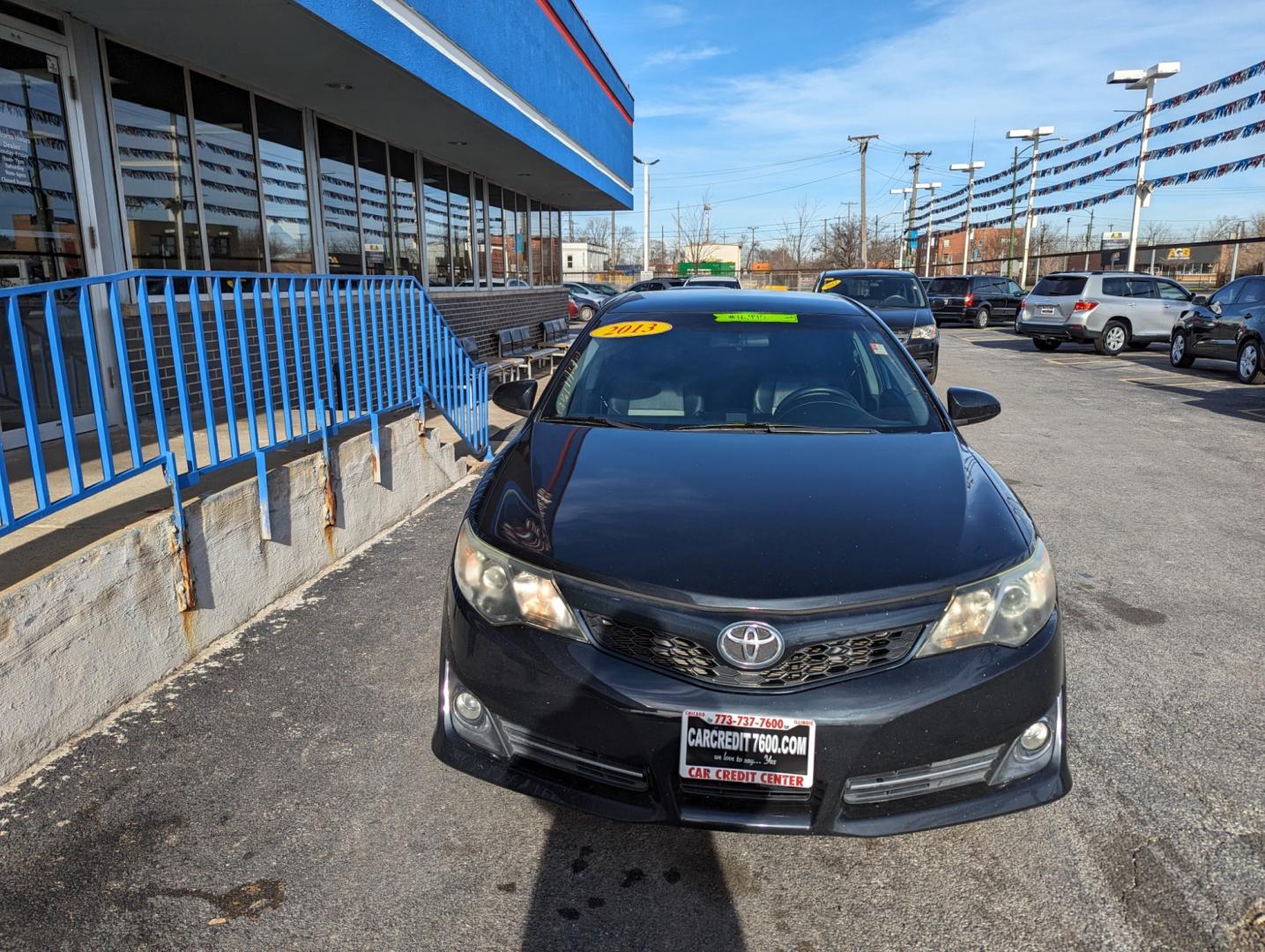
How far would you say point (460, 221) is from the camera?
14.3 m

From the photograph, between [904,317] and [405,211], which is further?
[904,317]

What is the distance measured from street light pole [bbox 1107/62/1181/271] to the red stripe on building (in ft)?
48.7

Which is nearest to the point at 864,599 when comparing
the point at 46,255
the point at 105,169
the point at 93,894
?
the point at 93,894

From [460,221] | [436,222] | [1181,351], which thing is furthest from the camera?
[1181,351]

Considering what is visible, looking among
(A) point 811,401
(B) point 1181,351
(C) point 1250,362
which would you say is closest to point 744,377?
(A) point 811,401

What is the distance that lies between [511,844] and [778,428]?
1799mm

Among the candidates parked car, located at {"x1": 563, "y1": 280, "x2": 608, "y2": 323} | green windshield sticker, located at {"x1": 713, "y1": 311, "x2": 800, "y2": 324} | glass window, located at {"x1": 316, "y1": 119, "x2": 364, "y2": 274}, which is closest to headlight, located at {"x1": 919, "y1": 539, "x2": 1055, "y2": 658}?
green windshield sticker, located at {"x1": 713, "y1": 311, "x2": 800, "y2": 324}

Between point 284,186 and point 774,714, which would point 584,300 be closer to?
point 284,186

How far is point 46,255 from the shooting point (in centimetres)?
596

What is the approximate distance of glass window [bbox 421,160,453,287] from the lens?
12.7 meters

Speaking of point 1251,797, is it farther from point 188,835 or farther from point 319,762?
point 188,835

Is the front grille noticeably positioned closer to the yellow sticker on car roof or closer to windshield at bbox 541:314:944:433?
windshield at bbox 541:314:944:433

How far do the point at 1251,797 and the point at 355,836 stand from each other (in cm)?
284

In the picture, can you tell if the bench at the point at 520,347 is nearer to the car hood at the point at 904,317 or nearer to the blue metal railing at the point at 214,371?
the blue metal railing at the point at 214,371
